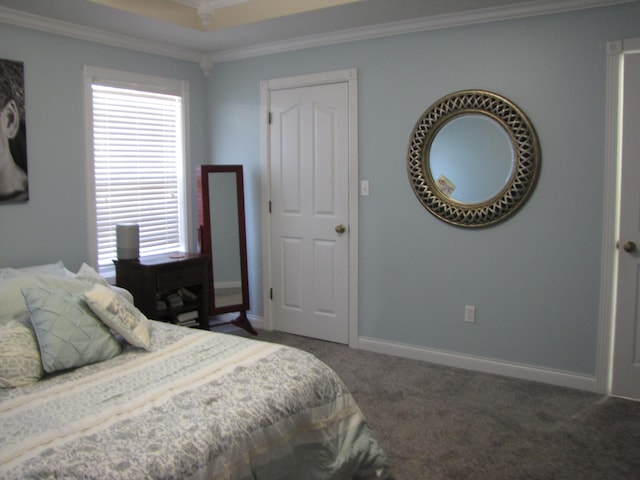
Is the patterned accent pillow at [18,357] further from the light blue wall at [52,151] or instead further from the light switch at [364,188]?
the light switch at [364,188]

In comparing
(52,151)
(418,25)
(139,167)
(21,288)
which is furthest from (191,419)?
(418,25)

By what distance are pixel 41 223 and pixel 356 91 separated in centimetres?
240

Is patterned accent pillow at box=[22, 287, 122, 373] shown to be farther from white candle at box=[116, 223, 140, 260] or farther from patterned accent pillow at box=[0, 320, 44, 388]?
white candle at box=[116, 223, 140, 260]

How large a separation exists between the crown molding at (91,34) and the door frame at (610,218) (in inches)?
126

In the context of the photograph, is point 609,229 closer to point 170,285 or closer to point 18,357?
point 170,285

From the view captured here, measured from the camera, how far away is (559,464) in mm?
2598

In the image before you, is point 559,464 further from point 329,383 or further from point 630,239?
point 630,239

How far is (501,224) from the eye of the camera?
365 centimetres

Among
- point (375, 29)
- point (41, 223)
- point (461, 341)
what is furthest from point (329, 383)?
point (375, 29)

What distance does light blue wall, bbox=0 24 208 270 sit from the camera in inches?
138

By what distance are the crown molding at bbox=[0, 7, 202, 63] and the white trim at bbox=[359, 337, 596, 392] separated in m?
2.79

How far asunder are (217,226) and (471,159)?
2113mm

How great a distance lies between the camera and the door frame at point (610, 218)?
323 cm

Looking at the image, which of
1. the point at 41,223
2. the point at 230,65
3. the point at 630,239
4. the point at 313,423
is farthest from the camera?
the point at 230,65
